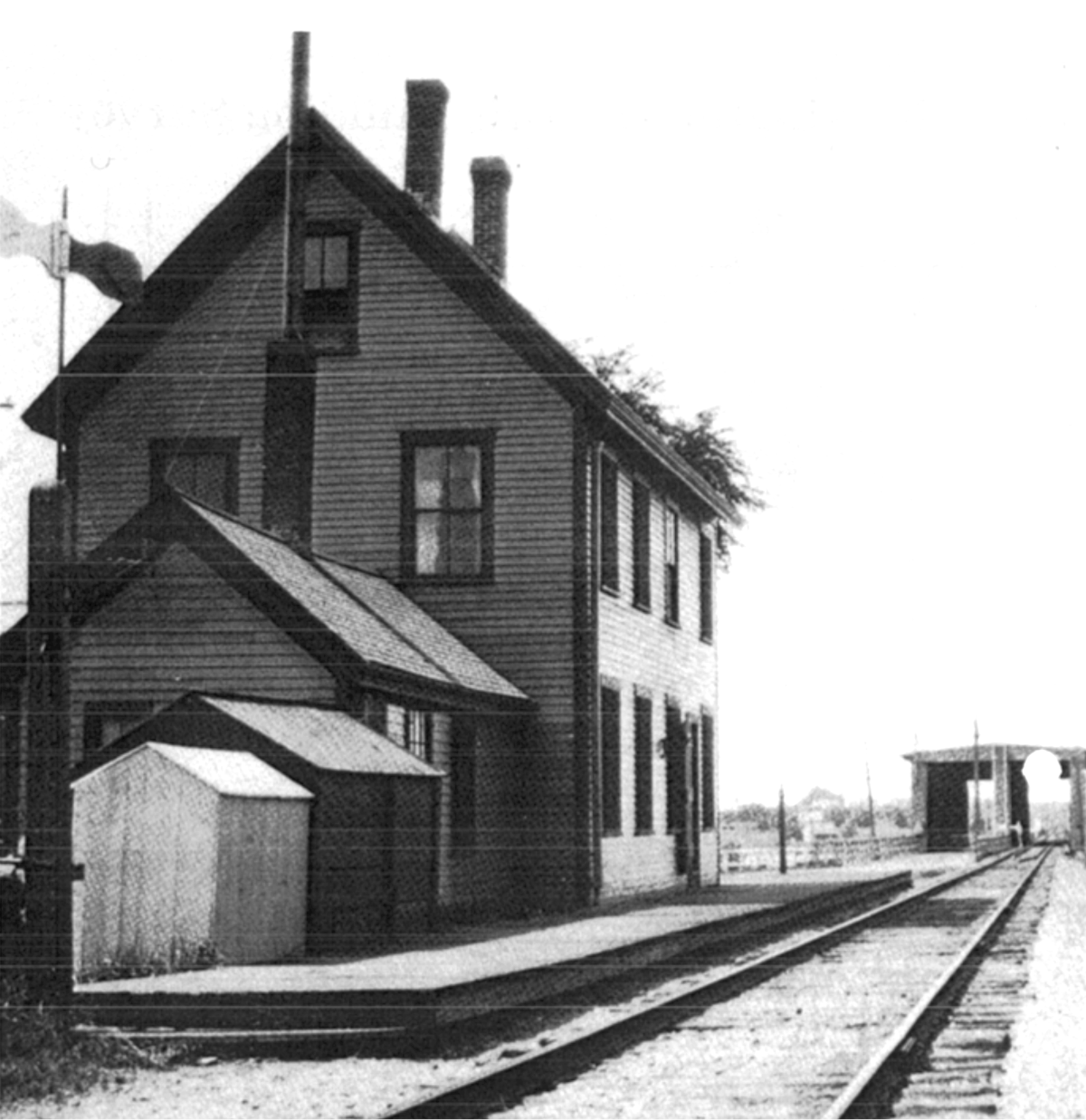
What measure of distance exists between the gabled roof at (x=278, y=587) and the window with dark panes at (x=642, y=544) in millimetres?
6628

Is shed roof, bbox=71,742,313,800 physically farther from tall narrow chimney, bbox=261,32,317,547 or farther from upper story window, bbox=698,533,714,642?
upper story window, bbox=698,533,714,642

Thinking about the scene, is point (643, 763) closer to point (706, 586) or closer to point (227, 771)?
point (706, 586)

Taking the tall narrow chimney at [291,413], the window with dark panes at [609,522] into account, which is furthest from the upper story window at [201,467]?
the window with dark panes at [609,522]

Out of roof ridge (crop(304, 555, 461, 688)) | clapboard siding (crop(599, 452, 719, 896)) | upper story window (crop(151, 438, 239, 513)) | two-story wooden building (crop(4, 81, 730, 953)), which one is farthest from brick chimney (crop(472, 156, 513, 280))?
roof ridge (crop(304, 555, 461, 688))

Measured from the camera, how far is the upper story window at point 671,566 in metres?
28.3

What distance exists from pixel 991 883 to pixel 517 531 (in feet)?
63.9

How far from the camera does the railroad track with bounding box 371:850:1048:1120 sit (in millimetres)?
9352

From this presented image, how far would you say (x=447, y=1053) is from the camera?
36.9 ft

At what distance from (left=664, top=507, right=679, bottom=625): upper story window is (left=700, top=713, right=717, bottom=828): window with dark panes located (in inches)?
125

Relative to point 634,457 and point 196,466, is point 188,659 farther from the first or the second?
point 634,457

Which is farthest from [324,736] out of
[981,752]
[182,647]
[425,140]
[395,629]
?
[981,752]

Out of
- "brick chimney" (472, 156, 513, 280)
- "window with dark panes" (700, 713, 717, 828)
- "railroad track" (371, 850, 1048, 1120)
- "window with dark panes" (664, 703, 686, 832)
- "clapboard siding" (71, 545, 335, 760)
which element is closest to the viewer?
"railroad track" (371, 850, 1048, 1120)

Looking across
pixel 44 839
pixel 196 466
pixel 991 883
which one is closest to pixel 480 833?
pixel 196 466

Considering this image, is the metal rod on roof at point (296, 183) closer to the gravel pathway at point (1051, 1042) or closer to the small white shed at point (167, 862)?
the small white shed at point (167, 862)
